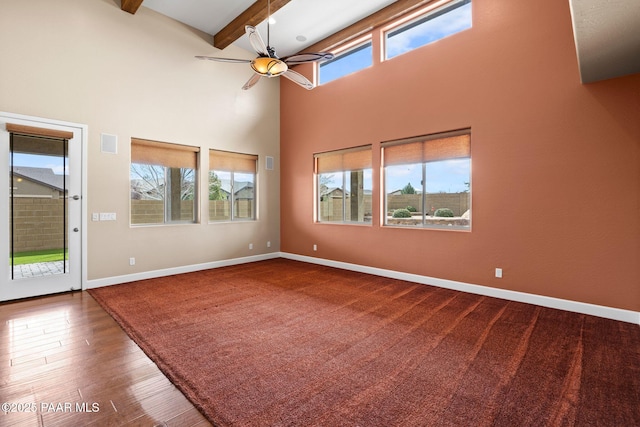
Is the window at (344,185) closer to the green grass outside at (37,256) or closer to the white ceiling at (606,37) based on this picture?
the white ceiling at (606,37)

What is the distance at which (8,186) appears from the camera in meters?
3.82

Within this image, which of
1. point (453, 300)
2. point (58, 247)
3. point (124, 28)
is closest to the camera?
point (453, 300)

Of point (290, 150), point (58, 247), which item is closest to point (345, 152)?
point (290, 150)

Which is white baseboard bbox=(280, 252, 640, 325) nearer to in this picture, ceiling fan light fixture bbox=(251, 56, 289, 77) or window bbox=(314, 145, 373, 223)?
window bbox=(314, 145, 373, 223)

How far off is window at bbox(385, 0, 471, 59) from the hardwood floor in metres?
5.53

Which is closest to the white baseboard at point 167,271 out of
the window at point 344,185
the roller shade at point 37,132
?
the window at point 344,185

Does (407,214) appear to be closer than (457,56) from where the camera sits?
No

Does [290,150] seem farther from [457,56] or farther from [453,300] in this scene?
[453,300]

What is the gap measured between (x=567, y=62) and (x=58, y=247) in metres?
7.05

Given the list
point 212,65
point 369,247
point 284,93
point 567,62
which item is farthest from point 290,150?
point 567,62

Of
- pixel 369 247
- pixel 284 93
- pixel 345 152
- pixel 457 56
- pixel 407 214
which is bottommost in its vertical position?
pixel 369 247

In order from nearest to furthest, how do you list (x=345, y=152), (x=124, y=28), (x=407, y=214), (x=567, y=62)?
(x=567, y=62), (x=124, y=28), (x=407, y=214), (x=345, y=152)

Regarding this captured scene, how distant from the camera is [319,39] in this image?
5.93 metres

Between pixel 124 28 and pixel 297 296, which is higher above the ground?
pixel 124 28
